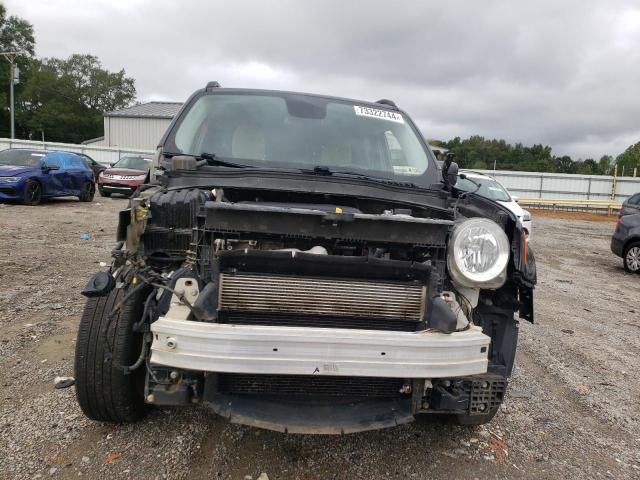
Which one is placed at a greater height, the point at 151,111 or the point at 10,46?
the point at 10,46

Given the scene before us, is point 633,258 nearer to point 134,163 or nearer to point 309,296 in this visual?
point 309,296

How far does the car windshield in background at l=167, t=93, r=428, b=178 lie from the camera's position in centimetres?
329

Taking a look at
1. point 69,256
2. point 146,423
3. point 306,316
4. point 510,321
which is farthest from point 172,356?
point 69,256

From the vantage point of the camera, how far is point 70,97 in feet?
222

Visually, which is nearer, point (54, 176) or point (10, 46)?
point (54, 176)

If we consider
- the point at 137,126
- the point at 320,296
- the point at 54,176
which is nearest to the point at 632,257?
the point at 320,296

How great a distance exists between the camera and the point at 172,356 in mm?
2016

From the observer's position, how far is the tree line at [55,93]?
57.4 m

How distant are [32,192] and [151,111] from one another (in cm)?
2777

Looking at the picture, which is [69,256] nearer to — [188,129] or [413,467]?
[188,129]

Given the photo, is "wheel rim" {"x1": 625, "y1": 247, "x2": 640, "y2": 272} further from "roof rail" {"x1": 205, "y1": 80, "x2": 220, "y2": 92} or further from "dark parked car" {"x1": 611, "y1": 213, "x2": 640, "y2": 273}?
"roof rail" {"x1": 205, "y1": 80, "x2": 220, "y2": 92}

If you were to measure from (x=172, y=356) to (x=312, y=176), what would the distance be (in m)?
1.32

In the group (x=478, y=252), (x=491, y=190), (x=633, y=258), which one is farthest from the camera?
(x=491, y=190)

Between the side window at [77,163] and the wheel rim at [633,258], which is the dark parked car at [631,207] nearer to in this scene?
the wheel rim at [633,258]
